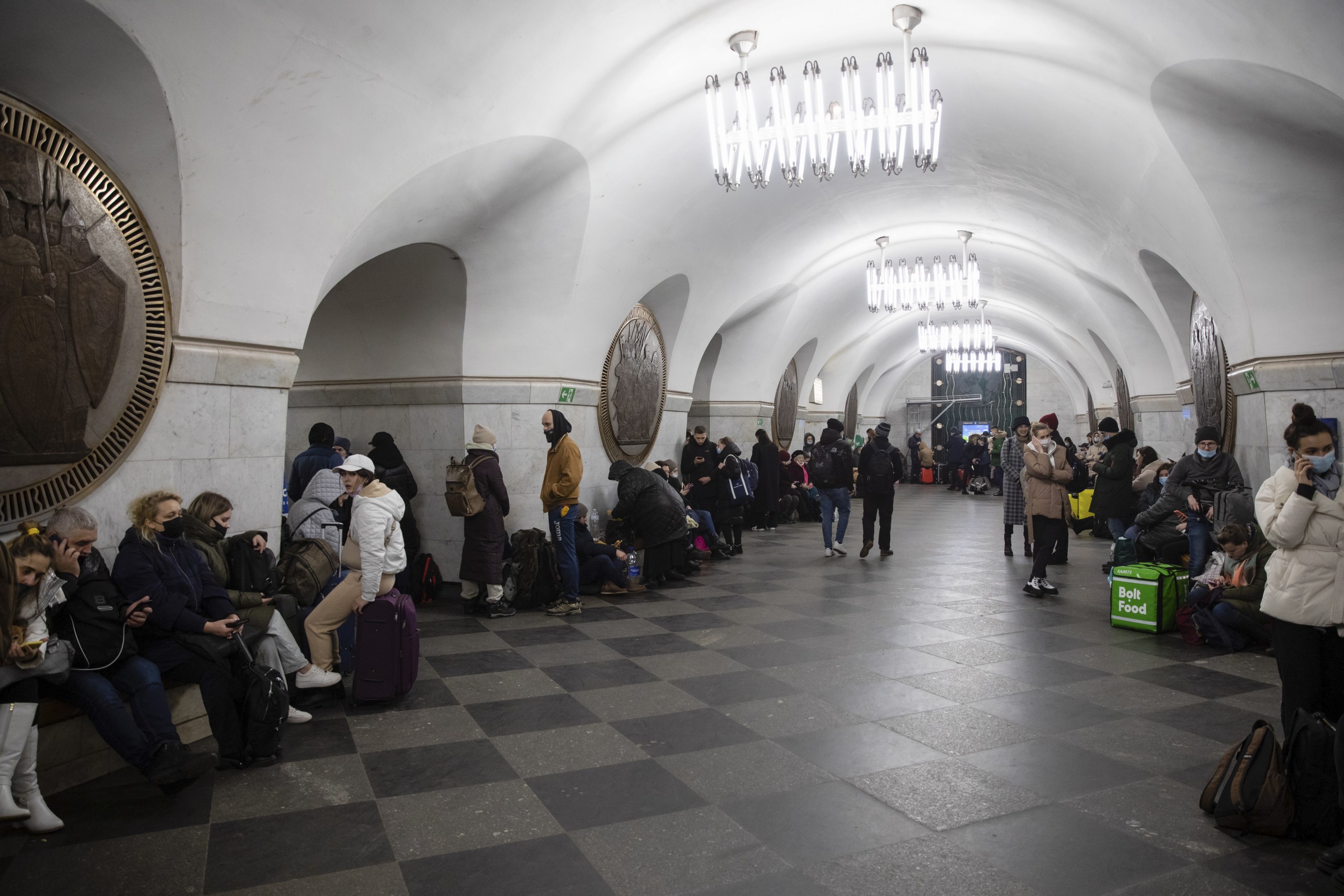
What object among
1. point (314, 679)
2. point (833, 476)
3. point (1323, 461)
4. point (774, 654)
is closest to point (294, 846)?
point (314, 679)

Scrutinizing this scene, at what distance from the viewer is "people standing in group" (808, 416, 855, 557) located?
9328mm

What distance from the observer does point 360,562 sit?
4.64m

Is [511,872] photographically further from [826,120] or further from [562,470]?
[826,120]

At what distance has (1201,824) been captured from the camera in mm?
3127

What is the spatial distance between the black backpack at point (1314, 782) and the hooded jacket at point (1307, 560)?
0.41 metres

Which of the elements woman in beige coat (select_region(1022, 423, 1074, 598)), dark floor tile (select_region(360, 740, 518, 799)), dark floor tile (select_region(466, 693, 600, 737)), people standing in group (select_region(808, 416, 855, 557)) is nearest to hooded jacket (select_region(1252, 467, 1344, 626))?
dark floor tile (select_region(466, 693, 600, 737))

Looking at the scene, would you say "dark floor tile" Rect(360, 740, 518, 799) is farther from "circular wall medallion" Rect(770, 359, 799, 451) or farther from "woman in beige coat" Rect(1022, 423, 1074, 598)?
"circular wall medallion" Rect(770, 359, 799, 451)

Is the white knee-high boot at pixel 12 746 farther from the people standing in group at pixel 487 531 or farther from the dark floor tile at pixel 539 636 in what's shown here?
the people standing in group at pixel 487 531

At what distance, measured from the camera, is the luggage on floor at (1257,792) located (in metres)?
2.98

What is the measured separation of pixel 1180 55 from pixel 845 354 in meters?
15.8

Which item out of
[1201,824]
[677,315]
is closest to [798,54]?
[677,315]

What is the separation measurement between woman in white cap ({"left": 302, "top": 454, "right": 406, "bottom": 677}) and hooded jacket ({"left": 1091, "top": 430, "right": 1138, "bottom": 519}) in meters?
6.89

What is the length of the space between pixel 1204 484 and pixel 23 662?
7402mm

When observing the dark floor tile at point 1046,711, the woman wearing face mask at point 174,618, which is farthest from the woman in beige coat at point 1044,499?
the woman wearing face mask at point 174,618
